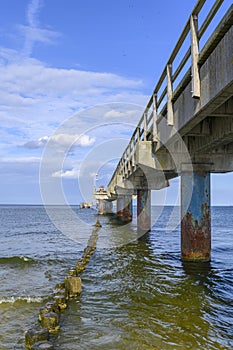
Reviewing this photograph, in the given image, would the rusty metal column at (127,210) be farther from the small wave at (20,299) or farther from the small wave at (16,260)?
the small wave at (20,299)

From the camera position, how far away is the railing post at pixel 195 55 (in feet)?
26.3

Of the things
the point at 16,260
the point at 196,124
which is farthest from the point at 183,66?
the point at 16,260

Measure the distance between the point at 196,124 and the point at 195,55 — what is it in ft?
6.74

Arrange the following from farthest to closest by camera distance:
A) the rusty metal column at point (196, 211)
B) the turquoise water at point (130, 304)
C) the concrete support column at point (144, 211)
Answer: the concrete support column at point (144, 211), the rusty metal column at point (196, 211), the turquoise water at point (130, 304)

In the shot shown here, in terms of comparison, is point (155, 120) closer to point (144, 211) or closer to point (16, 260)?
point (16, 260)

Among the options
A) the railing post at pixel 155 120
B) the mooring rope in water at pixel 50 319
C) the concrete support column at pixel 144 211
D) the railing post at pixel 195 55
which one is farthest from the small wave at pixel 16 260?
the concrete support column at pixel 144 211

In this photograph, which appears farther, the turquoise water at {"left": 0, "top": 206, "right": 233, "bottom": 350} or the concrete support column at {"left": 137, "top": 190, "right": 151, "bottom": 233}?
the concrete support column at {"left": 137, "top": 190, "right": 151, "bottom": 233}

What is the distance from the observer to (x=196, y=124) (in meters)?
9.72

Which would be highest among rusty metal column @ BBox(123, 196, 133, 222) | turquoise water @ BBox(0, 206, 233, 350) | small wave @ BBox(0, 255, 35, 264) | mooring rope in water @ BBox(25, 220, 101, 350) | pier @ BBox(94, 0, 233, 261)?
pier @ BBox(94, 0, 233, 261)

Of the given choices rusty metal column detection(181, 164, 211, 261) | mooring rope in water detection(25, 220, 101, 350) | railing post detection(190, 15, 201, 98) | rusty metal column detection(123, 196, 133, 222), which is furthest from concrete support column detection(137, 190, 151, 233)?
railing post detection(190, 15, 201, 98)

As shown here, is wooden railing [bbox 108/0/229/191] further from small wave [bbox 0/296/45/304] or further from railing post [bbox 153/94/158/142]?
small wave [bbox 0/296/45/304]

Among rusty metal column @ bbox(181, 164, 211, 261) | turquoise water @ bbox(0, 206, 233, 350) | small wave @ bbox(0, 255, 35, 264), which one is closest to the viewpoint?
turquoise water @ bbox(0, 206, 233, 350)

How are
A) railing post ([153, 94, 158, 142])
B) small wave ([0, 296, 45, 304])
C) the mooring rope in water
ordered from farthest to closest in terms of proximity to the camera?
railing post ([153, 94, 158, 142])
small wave ([0, 296, 45, 304])
the mooring rope in water

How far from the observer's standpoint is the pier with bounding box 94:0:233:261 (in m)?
7.14
